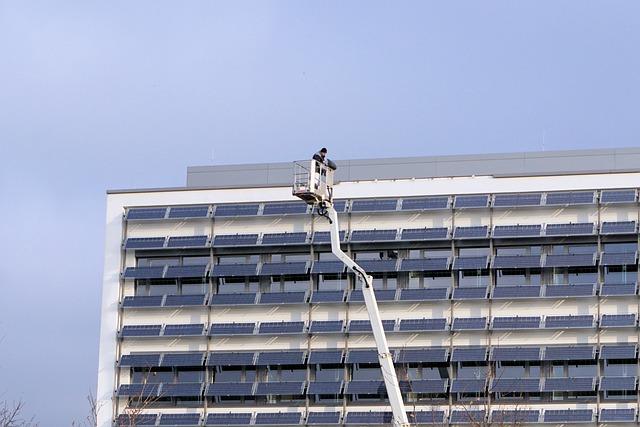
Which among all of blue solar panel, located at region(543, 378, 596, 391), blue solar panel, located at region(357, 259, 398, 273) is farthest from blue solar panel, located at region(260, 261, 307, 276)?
blue solar panel, located at region(543, 378, 596, 391)

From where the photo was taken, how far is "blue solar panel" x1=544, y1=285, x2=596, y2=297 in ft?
275

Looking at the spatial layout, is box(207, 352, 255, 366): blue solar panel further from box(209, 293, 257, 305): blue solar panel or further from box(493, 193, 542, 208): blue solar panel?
box(493, 193, 542, 208): blue solar panel

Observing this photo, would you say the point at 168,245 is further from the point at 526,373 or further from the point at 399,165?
the point at 526,373

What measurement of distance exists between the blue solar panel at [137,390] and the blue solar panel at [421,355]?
46.0 feet

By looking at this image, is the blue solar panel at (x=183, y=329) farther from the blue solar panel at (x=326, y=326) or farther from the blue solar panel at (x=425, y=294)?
the blue solar panel at (x=425, y=294)

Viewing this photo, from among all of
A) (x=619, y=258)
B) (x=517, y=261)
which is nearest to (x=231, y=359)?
(x=517, y=261)

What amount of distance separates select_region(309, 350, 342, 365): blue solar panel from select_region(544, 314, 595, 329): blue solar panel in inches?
459

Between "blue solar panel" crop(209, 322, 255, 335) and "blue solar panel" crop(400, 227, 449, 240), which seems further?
"blue solar panel" crop(209, 322, 255, 335)

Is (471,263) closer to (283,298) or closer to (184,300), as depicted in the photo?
(283,298)

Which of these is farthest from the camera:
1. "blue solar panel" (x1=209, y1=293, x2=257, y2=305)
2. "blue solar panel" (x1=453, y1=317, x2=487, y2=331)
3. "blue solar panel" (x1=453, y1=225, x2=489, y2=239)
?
"blue solar panel" (x1=209, y1=293, x2=257, y2=305)

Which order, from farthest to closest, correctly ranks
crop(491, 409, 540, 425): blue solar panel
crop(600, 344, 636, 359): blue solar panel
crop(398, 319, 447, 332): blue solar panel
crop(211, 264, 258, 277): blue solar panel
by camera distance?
crop(211, 264, 258, 277): blue solar panel, crop(398, 319, 447, 332): blue solar panel, crop(600, 344, 636, 359): blue solar panel, crop(491, 409, 540, 425): blue solar panel

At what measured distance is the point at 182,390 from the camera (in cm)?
8812

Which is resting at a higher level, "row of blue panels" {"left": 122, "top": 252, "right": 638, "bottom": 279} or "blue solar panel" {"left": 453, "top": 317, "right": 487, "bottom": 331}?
"row of blue panels" {"left": 122, "top": 252, "right": 638, "bottom": 279}

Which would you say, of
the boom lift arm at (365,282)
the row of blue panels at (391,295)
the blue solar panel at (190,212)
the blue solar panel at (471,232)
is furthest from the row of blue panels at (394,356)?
the boom lift arm at (365,282)
